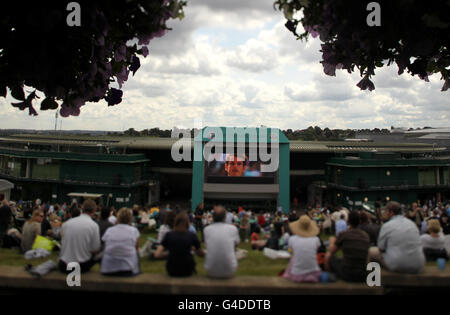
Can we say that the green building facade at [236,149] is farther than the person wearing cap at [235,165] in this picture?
No

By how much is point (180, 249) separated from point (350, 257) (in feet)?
5.80

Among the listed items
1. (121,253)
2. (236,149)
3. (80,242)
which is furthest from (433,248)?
(236,149)

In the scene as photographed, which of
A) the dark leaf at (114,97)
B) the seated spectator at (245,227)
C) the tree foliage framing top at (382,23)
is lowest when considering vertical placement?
the seated spectator at (245,227)

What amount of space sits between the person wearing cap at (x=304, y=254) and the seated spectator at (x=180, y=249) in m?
0.96

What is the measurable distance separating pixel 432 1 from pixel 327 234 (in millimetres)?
9278

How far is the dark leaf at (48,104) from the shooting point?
8.23ft

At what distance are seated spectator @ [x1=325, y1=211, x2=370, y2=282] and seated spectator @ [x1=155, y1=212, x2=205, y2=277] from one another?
1452mm

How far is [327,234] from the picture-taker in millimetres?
10531

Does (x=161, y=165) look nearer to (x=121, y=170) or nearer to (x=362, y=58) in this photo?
(x=121, y=170)

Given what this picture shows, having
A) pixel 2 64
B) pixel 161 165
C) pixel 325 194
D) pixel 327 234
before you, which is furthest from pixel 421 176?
pixel 2 64

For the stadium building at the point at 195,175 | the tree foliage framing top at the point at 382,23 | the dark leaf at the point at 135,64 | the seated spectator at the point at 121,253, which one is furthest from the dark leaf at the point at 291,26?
the stadium building at the point at 195,175

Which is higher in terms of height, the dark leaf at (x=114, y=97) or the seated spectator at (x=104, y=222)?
the dark leaf at (x=114, y=97)

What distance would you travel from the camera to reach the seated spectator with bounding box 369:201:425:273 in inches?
122

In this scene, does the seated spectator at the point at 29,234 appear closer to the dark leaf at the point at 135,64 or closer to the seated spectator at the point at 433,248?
the dark leaf at the point at 135,64
